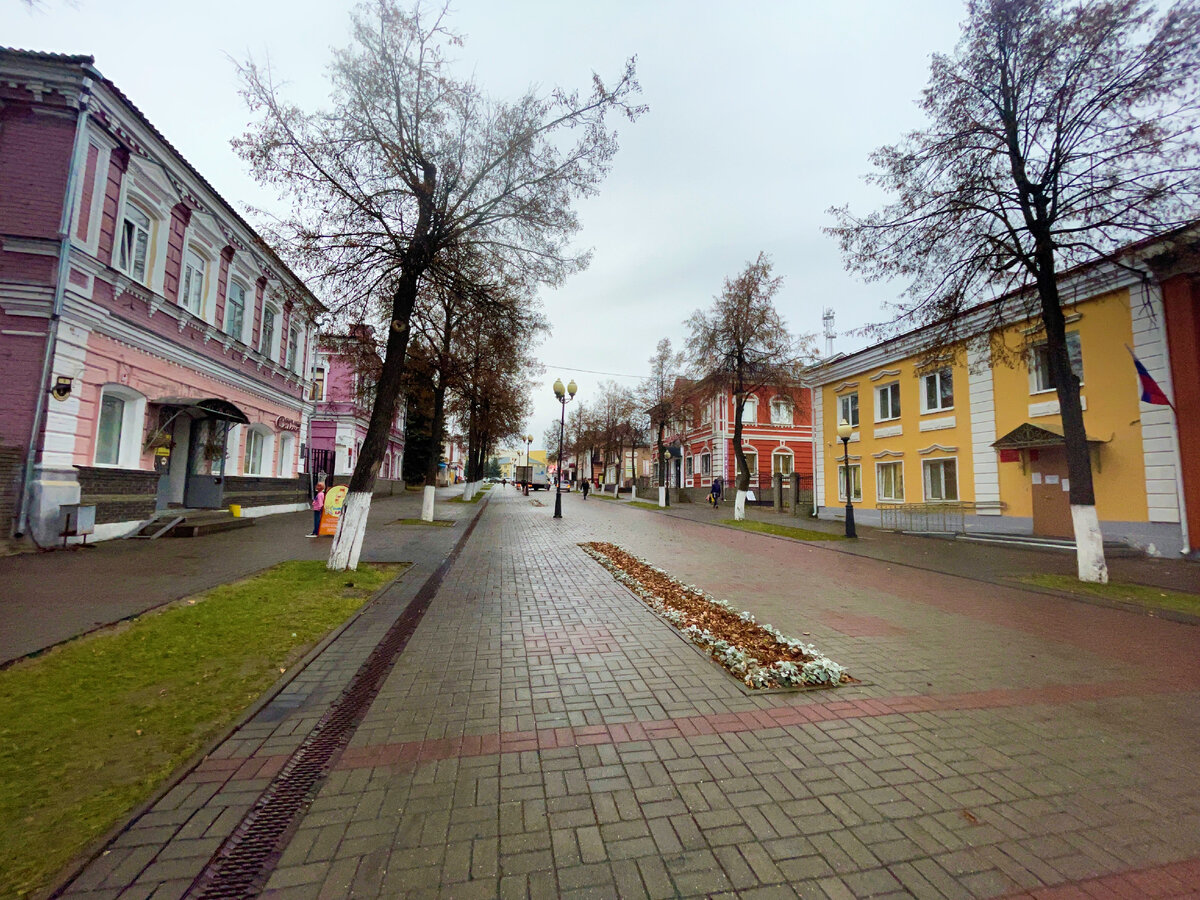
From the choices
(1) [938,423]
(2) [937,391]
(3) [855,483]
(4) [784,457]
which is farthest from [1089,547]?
(4) [784,457]

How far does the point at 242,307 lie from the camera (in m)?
16.3

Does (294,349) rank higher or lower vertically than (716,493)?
higher

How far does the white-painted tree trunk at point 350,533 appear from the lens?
8.14 meters

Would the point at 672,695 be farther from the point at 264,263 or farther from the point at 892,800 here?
the point at 264,263

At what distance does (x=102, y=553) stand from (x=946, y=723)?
12.3 metres

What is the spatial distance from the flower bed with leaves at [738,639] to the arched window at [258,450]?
48.9ft

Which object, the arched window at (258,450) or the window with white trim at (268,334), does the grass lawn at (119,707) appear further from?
the window with white trim at (268,334)

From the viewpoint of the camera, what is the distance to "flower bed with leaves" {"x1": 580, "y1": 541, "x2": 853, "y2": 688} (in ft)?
14.0

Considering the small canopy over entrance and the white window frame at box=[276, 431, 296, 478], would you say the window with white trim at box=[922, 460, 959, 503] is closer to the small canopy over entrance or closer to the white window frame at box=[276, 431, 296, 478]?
the small canopy over entrance

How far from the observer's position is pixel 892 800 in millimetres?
2711

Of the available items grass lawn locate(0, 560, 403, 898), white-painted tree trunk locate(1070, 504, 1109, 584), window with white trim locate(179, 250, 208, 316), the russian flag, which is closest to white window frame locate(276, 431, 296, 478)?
window with white trim locate(179, 250, 208, 316)

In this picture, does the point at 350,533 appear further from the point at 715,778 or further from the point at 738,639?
the point at 715,778

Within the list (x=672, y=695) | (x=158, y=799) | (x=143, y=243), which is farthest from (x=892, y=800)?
(x=143, y=243)

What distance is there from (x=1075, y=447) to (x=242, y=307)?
2118 centimetres
